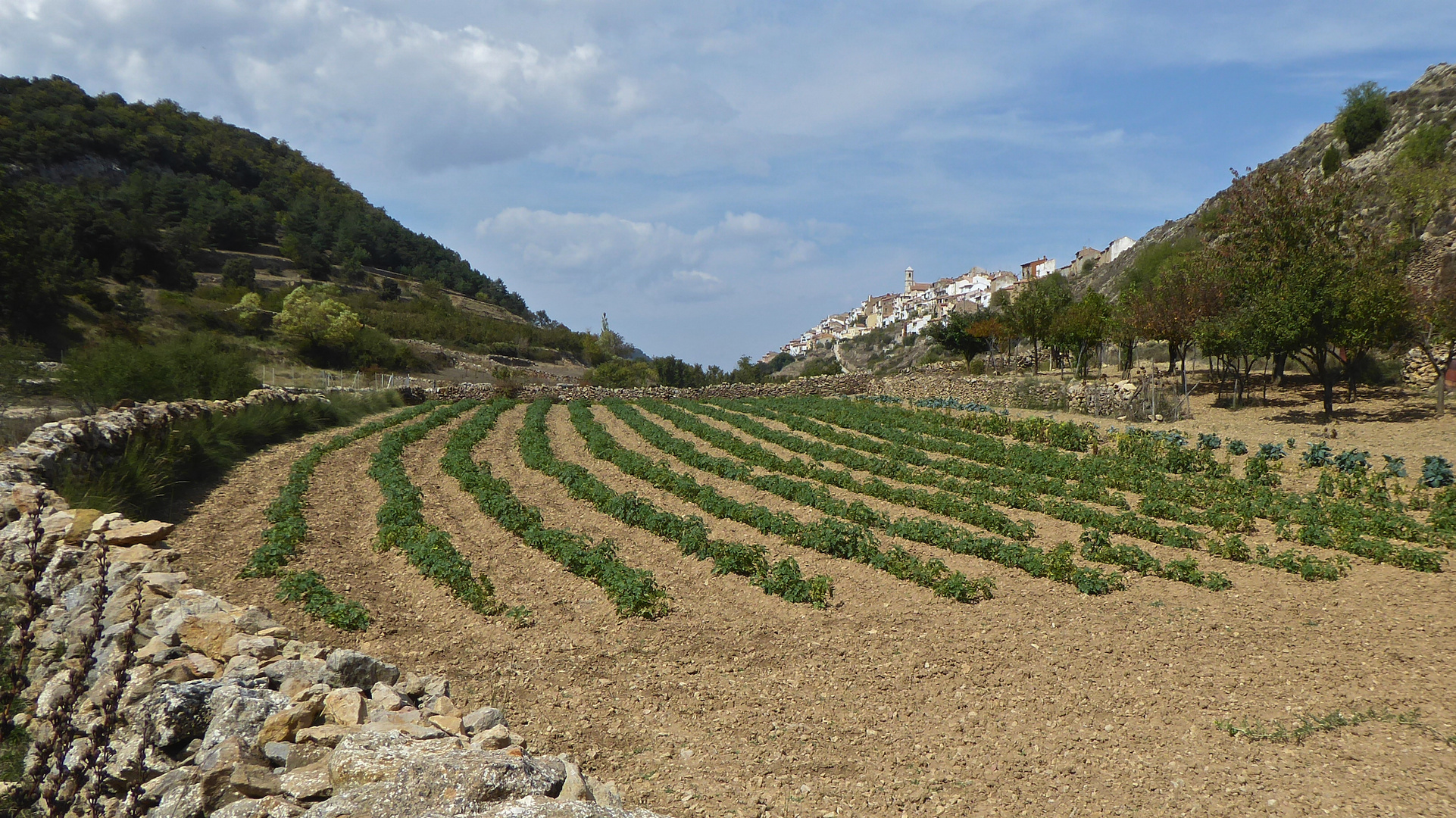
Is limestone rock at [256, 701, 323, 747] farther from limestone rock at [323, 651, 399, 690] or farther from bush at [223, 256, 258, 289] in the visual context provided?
bush at [223, 256, 258, 289]

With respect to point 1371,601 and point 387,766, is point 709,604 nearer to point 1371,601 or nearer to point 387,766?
point 387,766

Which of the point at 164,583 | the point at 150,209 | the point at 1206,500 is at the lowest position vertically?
the point at 1206,500

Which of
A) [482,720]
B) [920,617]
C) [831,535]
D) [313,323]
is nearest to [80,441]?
[482,720]

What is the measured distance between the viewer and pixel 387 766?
364 centimetres

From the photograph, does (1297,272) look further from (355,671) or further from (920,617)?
(355,671)

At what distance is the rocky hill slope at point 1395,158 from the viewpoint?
33688 millimetres

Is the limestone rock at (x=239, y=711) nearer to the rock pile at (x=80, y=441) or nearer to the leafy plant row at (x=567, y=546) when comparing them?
the leafy plant row at (x=567, y=546)

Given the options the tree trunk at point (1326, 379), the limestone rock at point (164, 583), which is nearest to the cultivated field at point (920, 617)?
the limestone rock at point (164, 583)

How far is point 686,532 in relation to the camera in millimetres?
11164

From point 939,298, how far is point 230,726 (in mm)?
144449

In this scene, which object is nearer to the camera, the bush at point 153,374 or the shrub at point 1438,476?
the shrub at point 1438,476

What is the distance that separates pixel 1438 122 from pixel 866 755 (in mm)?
63725

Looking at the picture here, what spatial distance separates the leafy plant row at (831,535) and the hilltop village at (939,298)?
67155 millimetres

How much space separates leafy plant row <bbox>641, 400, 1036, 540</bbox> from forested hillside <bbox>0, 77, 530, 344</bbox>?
1368 inches
